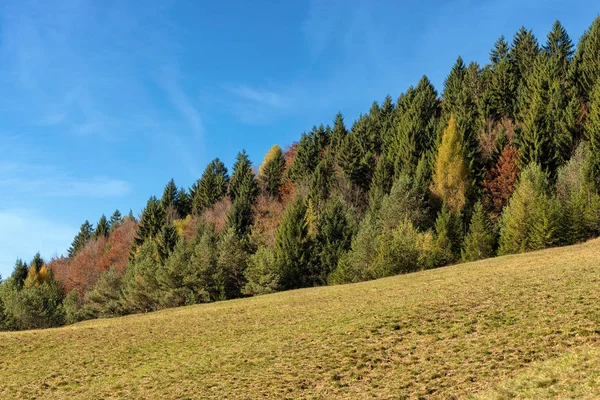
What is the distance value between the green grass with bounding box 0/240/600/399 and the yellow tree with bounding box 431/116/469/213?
3718 centimetres

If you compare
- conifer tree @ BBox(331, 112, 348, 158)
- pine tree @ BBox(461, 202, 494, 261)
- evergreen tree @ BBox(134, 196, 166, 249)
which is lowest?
pine tree @ BBox(461, 202, 494, 261)

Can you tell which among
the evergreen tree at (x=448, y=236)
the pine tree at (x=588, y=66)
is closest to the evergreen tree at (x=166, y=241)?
the evergreen tree at (x=448, y=236)

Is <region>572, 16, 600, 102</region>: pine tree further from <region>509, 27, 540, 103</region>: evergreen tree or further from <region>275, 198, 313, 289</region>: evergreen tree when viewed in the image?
<region>275, 198, 313, 289</region>: evergreen tree

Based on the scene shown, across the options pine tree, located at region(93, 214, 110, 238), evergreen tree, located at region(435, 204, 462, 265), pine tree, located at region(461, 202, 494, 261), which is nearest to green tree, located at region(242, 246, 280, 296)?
evergreen tree, located at region(435, 204, 462, 265)

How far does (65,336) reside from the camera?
31000 millimetres

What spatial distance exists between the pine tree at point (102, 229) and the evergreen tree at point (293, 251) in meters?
103

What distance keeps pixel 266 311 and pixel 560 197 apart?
155ft

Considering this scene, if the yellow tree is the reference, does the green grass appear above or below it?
below

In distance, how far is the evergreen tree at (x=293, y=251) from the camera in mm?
65250

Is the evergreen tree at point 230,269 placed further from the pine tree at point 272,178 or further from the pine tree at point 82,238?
the pine tree at point 82,238

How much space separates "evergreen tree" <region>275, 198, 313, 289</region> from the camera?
65250 mm

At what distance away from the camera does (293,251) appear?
67.8 meters

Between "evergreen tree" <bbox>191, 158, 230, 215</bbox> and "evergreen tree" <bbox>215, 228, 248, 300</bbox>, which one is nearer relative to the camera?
"evergreen tree" <bbox>215, 228, 248, 300</bbox>

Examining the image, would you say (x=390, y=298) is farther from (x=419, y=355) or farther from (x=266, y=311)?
(x=419, y=355)
